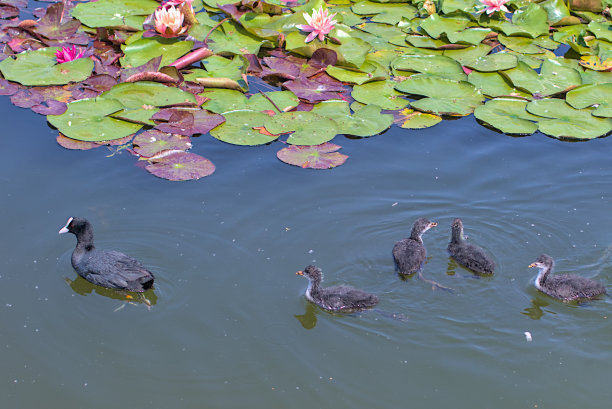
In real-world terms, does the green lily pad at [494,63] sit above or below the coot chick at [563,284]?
above

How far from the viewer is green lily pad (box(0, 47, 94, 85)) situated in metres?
9.57

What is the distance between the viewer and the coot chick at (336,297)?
21.0 feet

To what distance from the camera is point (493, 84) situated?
33.1 ft

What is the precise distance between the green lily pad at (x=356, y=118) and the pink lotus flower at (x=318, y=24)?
1521 mm

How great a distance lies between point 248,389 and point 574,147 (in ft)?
19.2

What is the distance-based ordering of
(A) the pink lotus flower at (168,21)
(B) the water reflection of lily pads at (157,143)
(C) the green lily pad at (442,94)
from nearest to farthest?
1. (B) the water reflection of lily pads at (157,143)
2. (C) the green lily pad at (442,94)
3. (A) the pink lotus flower at (168,21)

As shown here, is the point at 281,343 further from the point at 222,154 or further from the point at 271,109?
the point at 271,109

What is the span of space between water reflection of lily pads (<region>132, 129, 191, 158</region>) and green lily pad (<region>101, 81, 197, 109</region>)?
2.14 feet

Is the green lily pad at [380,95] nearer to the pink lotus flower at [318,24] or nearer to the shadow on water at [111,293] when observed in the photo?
the pink lotus flower at [318,24]

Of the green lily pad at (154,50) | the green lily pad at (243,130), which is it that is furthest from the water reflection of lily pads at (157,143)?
the green lily pad at (154,50)

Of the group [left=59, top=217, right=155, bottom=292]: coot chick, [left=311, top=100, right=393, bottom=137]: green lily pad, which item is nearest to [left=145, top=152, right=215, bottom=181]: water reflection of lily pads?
[left=59, top=217, right=155, bottom=292]: coot chick

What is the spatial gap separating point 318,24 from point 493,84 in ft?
9.06

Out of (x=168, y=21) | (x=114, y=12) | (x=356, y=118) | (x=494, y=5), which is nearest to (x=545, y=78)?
(x=494, y=5)

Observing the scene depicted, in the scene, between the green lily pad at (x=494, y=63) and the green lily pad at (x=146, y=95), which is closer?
the green lily pad at (x=146, y=95)
